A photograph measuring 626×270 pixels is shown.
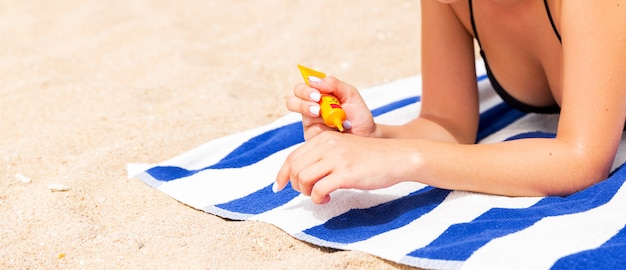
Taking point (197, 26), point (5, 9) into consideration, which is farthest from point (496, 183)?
point (5, 9)

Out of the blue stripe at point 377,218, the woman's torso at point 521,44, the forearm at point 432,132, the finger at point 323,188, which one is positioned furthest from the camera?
the forearm at point 432,132

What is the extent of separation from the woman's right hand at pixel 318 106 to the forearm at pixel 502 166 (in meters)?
0.16

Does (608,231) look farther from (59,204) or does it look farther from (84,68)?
(84,68)

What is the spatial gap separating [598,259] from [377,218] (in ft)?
1.41

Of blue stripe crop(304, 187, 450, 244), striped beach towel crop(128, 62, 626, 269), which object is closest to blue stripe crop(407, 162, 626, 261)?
striped beach towel crop(128, 62, 626, 269)

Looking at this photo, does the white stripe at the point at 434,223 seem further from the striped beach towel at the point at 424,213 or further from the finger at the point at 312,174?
the finger at the point at 312,174

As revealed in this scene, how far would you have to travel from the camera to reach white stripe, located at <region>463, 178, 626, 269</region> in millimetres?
1273

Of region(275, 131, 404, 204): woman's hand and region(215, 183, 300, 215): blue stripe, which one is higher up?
region(275, 131, 404, 204): woman's hand

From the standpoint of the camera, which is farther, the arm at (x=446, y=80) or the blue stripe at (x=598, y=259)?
the arm at (x=446, y=80)

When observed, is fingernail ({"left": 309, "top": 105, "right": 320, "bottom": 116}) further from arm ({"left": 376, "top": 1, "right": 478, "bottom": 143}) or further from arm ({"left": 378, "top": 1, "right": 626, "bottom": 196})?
arm ({"left": 376, "top": 1, "right": 478, "bottom": 143})

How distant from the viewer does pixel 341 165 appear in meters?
1.37

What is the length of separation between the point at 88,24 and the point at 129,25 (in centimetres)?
20

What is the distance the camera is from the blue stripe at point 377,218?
1451 millimetres

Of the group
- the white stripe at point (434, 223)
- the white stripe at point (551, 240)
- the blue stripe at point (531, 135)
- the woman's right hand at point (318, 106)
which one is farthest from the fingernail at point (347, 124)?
the blue stripe at point (531, 135)
